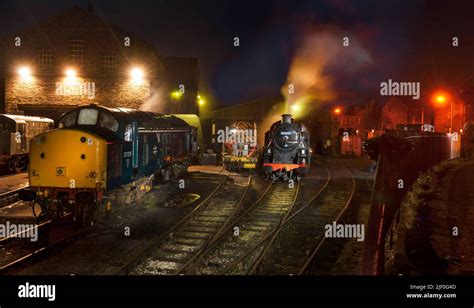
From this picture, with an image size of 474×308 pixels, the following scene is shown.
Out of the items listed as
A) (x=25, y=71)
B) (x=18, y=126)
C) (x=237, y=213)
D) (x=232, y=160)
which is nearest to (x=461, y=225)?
(x=237, y=213)

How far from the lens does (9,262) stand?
8117mm

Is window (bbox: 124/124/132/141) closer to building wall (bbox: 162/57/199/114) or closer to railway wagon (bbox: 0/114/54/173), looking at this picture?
railway wagon (bbox: 0/114/54/173)

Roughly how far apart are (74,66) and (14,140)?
10.7 metres

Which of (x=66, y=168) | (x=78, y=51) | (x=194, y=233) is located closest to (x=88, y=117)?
(x=66, y=168)

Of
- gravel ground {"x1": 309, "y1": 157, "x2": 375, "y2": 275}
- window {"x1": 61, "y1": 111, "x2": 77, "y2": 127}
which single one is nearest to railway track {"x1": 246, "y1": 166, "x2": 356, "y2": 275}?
gravel ground {"x1": 309, "y1": 157, "x2": 375, "y2": 275}

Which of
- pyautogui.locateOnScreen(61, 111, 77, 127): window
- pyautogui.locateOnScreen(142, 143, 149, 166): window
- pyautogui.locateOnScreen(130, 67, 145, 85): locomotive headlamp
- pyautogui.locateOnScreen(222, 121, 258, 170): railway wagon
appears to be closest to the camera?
pyautogui.locateOnScreen(61, 111, 77, 127): window

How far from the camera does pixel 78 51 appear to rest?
96.5 feet

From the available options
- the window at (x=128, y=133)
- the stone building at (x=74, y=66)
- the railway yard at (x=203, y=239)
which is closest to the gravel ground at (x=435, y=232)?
the railway yard at (x=203, y=239)

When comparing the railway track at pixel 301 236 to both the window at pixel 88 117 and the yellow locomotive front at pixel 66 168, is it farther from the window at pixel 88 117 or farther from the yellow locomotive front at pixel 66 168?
→ the window at pixel 88 117

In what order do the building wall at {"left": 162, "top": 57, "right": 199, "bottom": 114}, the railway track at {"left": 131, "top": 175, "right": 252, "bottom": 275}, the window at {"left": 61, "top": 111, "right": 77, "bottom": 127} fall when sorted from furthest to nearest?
the building wall at {"left": 162, "top": 57, "right": 199, "bottom": 114} → the window at {"left": 61, "top": 111, "right": 77, "bottom": 127} → the railway track at {"left": 131, "top": 175, "right": 252, "bottom": 275}

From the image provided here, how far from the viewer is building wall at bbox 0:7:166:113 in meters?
29.0
